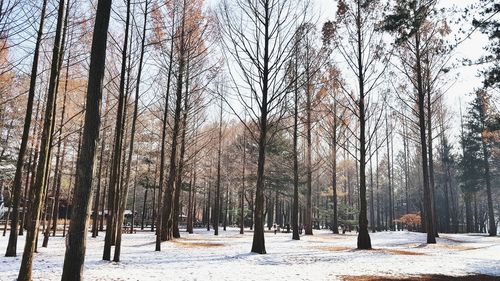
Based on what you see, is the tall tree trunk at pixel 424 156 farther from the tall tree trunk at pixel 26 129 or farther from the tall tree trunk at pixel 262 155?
the tall tree trunk at pixel 26 129

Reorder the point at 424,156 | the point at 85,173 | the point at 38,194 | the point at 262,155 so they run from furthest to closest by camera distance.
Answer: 1. the point at 424,156
2. the point at 262,155
3. the point at 38,194
4. the point at 85,173

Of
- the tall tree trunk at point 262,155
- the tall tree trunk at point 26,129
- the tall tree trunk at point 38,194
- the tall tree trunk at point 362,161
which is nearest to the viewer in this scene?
the tall tree trunk at point 38,194

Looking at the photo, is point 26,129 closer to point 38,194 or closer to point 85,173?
point 38,194

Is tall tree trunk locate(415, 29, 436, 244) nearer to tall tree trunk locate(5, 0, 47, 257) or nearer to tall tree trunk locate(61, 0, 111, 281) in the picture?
tall tree trunk locate(61, 0, 111, 281)

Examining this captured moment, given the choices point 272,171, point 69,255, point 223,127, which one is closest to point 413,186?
point 272,171

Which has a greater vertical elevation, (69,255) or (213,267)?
(69,255)

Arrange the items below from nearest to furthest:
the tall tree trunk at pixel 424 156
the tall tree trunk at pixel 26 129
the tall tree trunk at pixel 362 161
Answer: the tall tree trunk at pixel 26 129 < the tall tree trunk at pixel 362 161 < the tall tree trunk at pixel 424 156

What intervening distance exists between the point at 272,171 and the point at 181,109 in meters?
16.7

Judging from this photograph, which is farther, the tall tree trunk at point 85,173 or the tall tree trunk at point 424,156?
the tall tree trunk at point 424,156

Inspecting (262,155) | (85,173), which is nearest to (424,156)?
(262,155)

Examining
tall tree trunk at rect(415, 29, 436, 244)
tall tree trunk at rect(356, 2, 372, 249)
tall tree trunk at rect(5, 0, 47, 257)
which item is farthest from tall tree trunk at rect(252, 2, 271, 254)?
tall tree trunk at rect(415, 29, 436, 244)

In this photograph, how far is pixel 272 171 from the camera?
2977 centimetres

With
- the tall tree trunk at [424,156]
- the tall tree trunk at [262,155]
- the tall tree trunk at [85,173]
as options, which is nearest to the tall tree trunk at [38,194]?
the tall tree trunk at [85,173]

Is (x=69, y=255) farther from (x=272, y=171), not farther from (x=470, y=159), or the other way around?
(x=470, y=159)
